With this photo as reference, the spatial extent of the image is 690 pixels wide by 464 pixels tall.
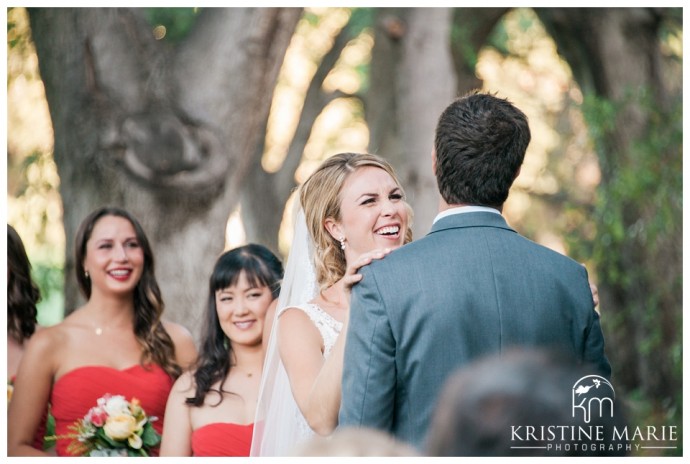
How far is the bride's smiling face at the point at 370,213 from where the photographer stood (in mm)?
3141

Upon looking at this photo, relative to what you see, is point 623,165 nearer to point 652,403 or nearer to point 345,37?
point 652,403

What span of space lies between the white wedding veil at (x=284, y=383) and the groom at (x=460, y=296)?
0.80 meters

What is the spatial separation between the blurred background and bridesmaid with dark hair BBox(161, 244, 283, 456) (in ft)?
5.83

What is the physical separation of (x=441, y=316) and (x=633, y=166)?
5836 mm

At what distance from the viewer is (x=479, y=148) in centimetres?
255

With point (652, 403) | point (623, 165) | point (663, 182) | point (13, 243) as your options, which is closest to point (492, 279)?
point (13, 243)

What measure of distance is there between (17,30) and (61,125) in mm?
1604

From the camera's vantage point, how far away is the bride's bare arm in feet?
8.76

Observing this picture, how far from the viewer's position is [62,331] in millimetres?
4109

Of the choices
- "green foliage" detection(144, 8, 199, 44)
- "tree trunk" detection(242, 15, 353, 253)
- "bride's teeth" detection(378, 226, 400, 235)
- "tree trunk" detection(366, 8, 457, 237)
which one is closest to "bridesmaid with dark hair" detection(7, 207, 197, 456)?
"bride's teeth" detection(378, 226, 400, 235)

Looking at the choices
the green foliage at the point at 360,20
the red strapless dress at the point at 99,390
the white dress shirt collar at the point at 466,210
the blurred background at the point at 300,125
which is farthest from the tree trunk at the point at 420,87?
the white dress shirt collar at the point at 466,210

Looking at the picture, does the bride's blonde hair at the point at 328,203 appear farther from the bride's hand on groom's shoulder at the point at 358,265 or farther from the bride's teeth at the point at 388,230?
the bride's hand on groom's shoulder at the point at 358,265

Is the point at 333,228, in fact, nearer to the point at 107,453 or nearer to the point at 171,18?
the point at 107,453

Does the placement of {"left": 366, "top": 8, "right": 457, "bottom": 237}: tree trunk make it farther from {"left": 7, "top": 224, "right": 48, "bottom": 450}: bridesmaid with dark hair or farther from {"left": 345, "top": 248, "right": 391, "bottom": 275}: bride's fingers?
{"left": 345, "top": 248, "right": 391, "bottom": 275}: bride's fingers
